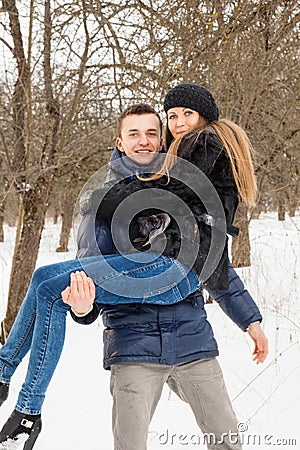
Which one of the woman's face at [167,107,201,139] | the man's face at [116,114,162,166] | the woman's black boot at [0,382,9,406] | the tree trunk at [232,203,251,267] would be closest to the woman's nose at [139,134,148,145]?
the man's face at [116,114,162,166]

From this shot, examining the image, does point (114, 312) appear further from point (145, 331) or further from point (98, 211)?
point (98, 211)

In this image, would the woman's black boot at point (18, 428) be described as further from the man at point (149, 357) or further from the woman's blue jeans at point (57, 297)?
the man at point (149, 357)

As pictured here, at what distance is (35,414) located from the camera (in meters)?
1.73

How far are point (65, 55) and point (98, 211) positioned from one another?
333cm

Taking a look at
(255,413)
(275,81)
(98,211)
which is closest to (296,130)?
(275,81)

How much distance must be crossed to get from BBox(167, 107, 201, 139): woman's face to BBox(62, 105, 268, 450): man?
23 centimetres

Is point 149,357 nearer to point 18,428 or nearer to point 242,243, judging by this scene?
point 18,428

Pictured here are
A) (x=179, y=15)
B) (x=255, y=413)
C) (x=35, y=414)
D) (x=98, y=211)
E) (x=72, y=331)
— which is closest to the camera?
(x=35, y=414)

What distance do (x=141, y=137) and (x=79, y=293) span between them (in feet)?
2.40

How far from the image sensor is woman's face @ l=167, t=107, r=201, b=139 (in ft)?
6.81

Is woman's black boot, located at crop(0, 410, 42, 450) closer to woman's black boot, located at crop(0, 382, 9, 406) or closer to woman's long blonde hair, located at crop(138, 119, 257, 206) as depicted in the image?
woman's black boot, located at crop(0, 382, 9, 406)

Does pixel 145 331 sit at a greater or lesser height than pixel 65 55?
lesser

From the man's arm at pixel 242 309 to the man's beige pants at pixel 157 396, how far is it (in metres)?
0.24

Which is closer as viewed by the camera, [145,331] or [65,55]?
[145,331]
